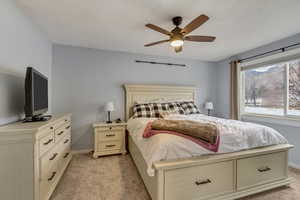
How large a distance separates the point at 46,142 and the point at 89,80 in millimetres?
1953

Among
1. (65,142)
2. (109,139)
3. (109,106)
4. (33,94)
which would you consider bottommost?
(109,139)

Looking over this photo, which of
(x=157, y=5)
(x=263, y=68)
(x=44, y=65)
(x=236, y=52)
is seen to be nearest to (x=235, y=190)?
(x=157, y=5)

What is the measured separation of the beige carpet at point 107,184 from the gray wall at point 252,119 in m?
0.51

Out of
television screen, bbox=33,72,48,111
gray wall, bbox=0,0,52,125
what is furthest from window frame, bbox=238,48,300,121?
gray wall, bbox=0,0,52,125

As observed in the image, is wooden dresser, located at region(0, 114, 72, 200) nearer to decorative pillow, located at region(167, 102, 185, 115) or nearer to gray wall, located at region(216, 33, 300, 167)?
decorative pillow, located at region(167, 102, 185, 115)

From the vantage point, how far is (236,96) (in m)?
3.57

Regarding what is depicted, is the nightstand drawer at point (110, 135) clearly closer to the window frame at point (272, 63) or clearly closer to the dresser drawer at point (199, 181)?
the dresser drawer at point (199, 181)

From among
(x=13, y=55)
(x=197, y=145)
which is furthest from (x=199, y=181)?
(x=13, y=55)

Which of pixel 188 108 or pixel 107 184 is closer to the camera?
pixel 107 184

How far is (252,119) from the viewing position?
3352 mm

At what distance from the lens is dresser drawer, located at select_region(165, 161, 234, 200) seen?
145 centimetres

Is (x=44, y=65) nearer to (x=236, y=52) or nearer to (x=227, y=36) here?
(x=227, y=36)

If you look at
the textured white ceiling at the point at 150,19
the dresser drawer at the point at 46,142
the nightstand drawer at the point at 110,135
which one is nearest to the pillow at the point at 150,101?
the nightstand drawer at the point at 110,135

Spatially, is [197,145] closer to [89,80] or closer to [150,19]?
[150,19]
